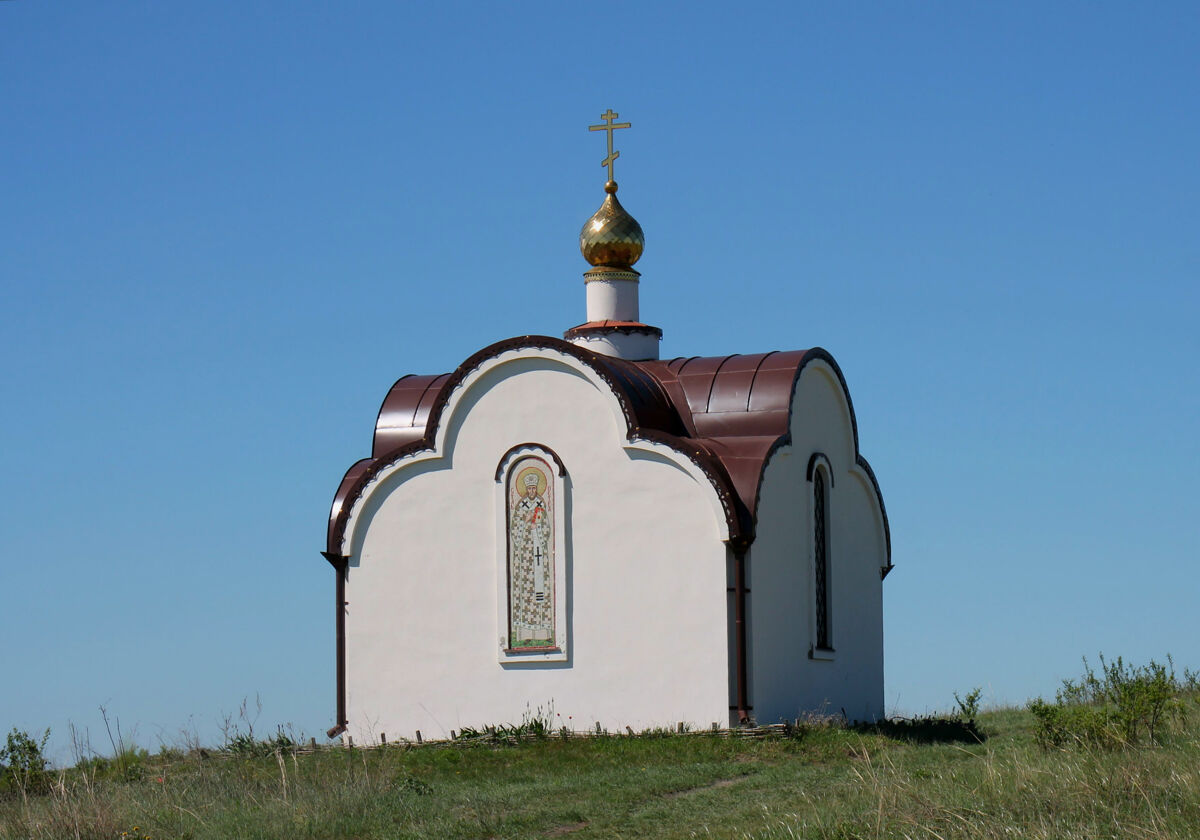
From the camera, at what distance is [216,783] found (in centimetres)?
1132

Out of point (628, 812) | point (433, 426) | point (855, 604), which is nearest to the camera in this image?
point (628, 812)

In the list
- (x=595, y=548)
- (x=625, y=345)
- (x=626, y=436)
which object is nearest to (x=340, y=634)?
(x=595, y=548)

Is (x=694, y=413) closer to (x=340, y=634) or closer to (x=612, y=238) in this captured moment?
(x=612, y=238)

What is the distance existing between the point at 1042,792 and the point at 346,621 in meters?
8.76

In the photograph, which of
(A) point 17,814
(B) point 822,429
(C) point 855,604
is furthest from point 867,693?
(A) point 17,814

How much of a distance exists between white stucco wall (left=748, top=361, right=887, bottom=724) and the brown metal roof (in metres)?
0.31

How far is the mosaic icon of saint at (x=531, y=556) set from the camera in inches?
604

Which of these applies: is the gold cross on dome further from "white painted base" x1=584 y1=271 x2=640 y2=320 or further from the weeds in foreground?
the weeds in foreground

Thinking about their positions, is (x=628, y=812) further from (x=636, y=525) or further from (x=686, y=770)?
(x=636, y=525)

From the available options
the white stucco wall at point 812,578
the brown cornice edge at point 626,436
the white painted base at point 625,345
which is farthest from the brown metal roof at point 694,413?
the white painted base at point 625,345

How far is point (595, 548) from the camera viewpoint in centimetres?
1517

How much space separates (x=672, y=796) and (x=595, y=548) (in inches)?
168

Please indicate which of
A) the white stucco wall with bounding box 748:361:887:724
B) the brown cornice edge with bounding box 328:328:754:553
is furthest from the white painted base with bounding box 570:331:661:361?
the white stucco wall with bounding box 748:361:887:724

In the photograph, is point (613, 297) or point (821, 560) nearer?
point (821, 560)
